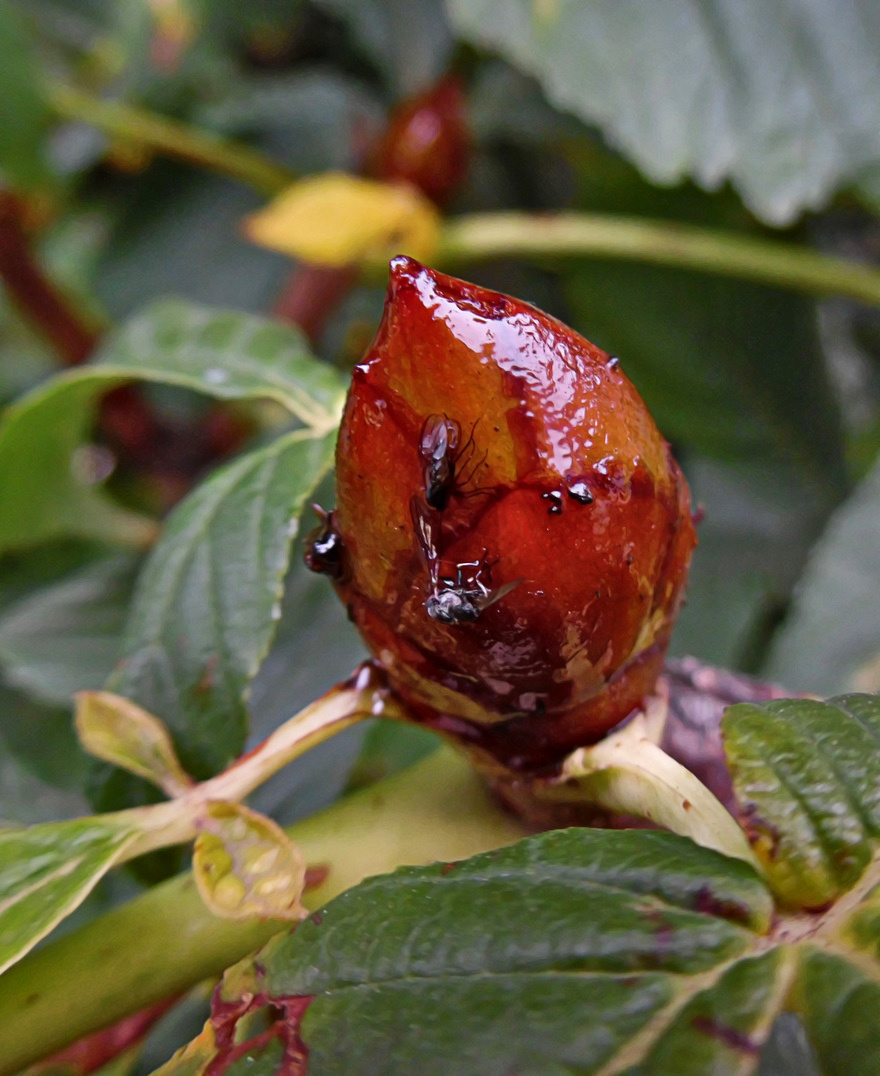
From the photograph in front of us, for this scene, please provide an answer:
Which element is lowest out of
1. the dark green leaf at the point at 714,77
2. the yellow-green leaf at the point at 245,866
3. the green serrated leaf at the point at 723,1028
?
the yellow-green leaf at the point at 245,866

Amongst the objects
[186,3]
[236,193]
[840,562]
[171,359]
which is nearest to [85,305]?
[236,193]

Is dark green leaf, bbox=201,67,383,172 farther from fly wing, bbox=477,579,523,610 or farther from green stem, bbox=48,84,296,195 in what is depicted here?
fly wing, bbox=477,579,523,610

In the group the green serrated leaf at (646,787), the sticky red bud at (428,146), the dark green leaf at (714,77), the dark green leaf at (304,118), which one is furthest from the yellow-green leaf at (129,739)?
the dark green leaf at (304,118)

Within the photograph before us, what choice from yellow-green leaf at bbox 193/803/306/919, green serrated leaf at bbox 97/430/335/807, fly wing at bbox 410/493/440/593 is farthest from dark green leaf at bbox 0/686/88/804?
fly wing at bbox 410/493/440/593

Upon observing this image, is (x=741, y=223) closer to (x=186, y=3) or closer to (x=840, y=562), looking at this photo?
(x=840, y=562)

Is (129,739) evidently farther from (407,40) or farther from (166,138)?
(407,40)

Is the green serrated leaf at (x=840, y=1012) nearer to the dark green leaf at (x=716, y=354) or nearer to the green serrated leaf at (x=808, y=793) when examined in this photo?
the green serrated leaf at (x=808, y=793)

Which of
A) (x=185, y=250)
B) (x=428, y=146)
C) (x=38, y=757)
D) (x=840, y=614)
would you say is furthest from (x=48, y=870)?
(x=185, y=250)
